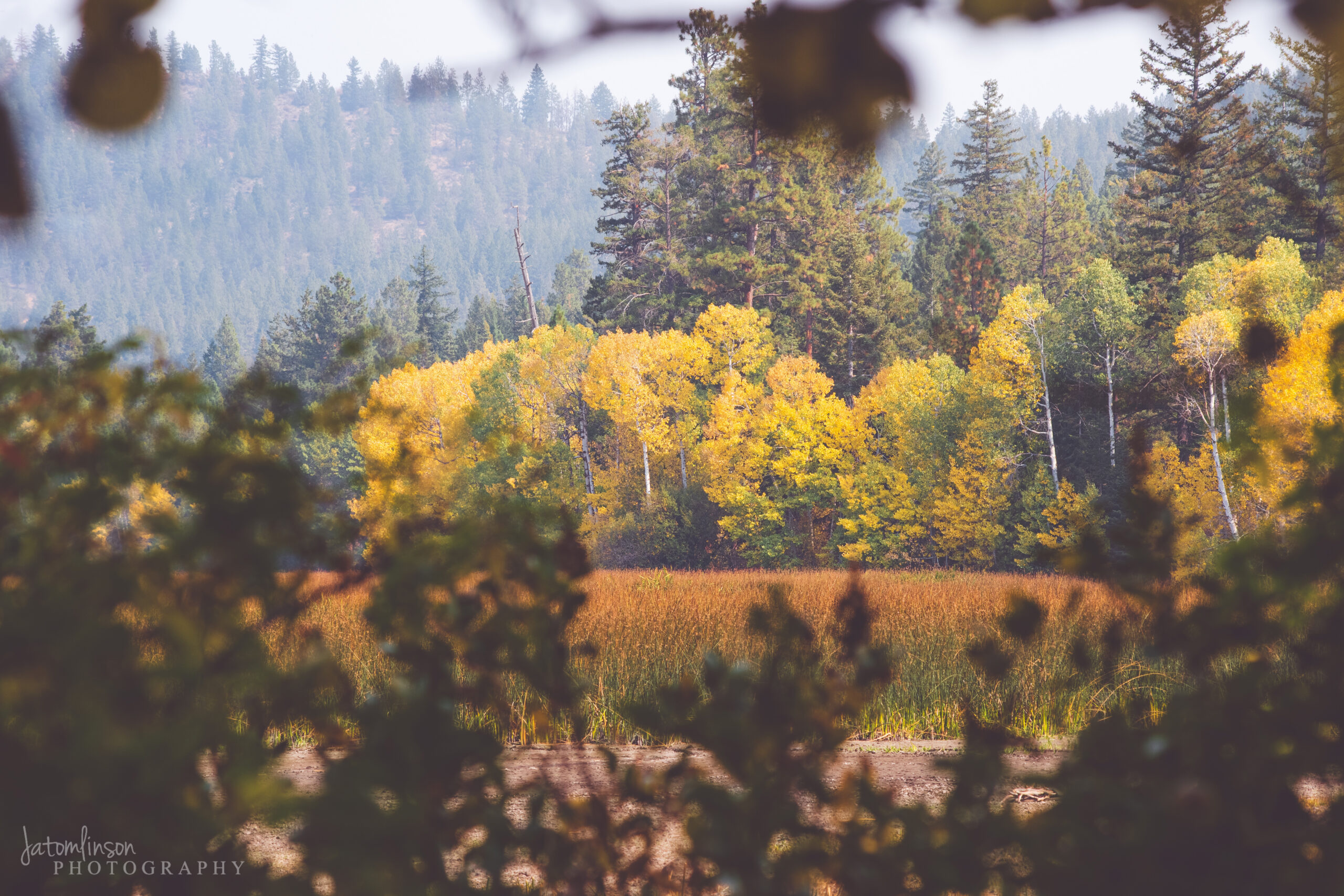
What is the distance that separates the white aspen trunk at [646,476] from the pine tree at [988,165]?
2333 centimetres

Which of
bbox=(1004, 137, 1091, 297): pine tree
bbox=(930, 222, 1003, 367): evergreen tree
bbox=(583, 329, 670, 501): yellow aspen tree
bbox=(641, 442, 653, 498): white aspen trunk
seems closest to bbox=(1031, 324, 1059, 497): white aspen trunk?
bbox=(930, 222, 1003, 367): evergreen tree

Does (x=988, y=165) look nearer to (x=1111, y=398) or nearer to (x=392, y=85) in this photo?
(x=1111, y=398)

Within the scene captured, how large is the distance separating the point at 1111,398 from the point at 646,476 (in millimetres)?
14637

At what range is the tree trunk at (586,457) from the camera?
3042 centimetres

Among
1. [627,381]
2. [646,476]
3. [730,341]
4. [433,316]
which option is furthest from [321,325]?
[730,341]

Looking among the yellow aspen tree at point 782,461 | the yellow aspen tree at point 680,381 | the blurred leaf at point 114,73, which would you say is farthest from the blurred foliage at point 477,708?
the yellow aspen tree at point 680,381

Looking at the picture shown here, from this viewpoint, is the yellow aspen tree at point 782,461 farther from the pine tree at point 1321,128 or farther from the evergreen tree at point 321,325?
the evergreen tree at point 321,325

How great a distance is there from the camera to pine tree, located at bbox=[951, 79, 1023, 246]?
44.6m

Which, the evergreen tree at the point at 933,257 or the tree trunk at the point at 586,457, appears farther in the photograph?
the evergreen tree at the point at 933,257

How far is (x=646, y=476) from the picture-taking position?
3031 centimetres

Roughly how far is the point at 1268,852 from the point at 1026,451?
25587mm

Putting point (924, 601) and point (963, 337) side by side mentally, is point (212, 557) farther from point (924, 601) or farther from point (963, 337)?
point (963, 337)

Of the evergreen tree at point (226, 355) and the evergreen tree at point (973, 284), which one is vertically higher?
the evergreen tree at point (226, 355)

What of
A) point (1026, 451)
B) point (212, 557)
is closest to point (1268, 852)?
point (212, 557)
